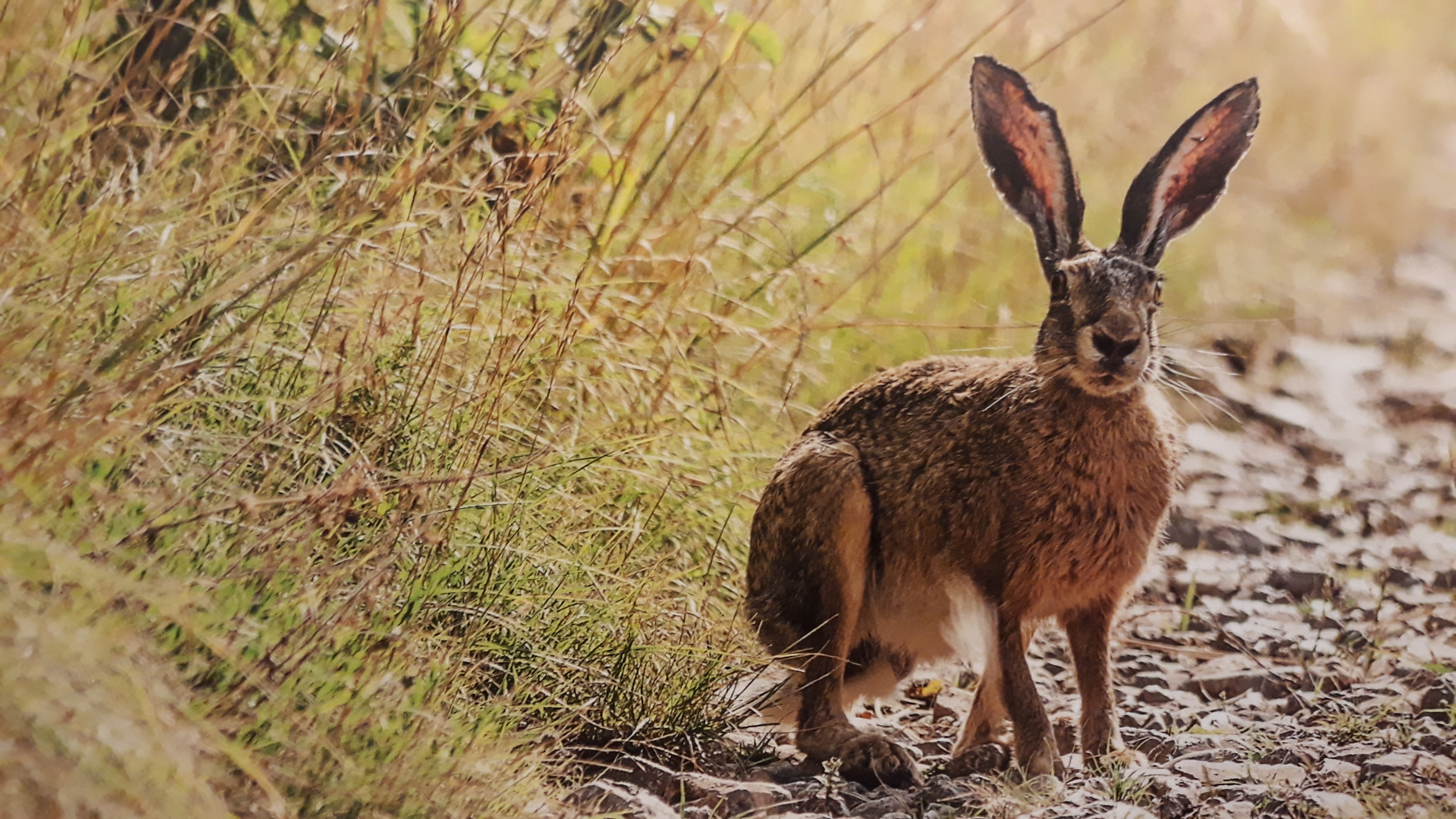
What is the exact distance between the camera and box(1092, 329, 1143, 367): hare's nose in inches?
140

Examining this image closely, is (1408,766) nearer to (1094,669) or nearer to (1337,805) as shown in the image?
(1337,805)

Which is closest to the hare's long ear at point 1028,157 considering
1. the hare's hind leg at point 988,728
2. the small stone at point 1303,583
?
the hare's hind leg at point 988,728

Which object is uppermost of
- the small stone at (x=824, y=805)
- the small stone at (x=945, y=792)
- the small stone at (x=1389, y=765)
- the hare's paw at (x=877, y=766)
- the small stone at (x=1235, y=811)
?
the small stone at (x=1389, y=765)

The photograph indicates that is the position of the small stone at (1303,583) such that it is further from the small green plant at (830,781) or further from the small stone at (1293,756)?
the small green plant at (830,781)

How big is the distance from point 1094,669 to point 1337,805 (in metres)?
0.77

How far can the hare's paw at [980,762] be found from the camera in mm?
3703

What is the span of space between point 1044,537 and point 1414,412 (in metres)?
4.25

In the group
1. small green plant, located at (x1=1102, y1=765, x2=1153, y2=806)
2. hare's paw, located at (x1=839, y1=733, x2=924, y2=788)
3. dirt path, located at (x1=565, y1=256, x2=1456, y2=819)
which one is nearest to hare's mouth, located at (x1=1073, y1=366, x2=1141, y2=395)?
dirt path, located at (x1=565, y1=256, x2=1456, y2=819)

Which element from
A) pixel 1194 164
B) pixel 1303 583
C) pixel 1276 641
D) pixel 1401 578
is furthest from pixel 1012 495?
pixel 1401 578

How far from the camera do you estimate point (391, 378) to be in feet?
11.6

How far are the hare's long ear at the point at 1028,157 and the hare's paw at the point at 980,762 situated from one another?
4.02 ft

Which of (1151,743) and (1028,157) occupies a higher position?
(1028,157)

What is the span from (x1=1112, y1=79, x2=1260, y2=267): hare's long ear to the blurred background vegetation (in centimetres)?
45

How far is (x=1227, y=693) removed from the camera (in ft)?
14.3
